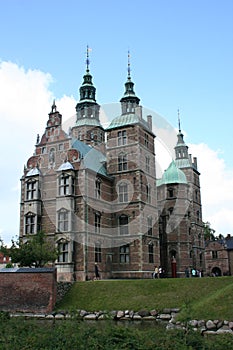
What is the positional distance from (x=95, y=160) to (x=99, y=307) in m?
17.9

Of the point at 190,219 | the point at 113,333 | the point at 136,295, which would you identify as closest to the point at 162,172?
the point at 190,219

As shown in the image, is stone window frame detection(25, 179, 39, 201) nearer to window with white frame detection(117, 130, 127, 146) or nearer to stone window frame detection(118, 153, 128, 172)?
stone window frame detection(118, 153, 128, 172)

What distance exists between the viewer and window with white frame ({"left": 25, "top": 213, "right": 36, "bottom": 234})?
37938mm

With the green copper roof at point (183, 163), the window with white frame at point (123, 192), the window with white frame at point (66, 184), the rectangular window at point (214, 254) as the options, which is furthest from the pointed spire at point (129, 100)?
the rectangular window at point (214, 254)

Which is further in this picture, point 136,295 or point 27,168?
point 27,168

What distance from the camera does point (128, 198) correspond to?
134 ft

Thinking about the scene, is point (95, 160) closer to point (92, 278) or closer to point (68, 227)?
point (68, 227)

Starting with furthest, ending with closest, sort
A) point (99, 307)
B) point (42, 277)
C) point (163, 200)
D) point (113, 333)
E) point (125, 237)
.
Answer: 1. point (163, 200)
2. point (125, 237)
3. point (42, 277)
4. point (99, 307)
5. point (113, 333)

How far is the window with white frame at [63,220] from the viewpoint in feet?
119

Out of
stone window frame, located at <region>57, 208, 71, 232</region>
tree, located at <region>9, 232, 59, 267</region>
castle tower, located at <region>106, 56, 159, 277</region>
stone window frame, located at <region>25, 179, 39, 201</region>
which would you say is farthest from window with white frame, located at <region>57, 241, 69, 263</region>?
castle tower, located at <region>106, 56, 159, 277</region>

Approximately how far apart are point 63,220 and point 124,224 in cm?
677

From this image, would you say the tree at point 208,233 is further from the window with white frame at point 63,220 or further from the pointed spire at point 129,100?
the window with white frame at point 63,220

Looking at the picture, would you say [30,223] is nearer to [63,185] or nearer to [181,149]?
[63,185]

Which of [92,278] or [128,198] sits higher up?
[128,198]
